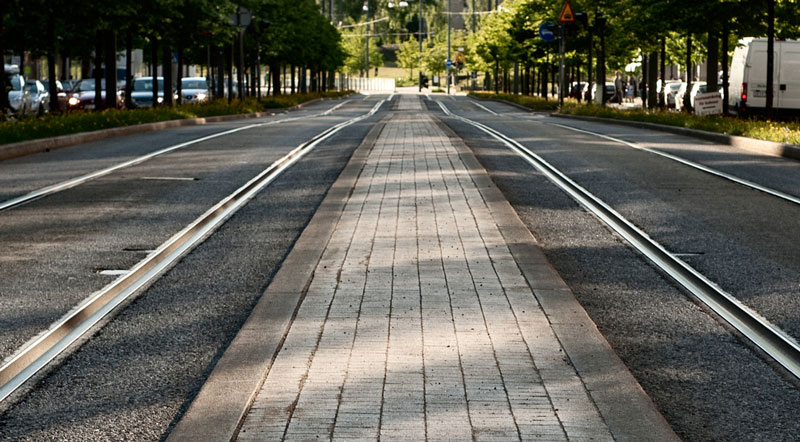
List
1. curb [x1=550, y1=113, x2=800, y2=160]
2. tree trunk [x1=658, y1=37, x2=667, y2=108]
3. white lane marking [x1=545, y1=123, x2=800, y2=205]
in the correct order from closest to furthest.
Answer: white lane marking [x1=545, y1=123, x2=800, y2=205]
curb [x1=550, y1=113, x2=800, y2=160]
tree trunk [x1=658, y1=37, x2=667, y2=108]

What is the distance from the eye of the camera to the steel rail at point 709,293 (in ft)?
19.9

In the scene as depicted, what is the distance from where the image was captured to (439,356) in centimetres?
545

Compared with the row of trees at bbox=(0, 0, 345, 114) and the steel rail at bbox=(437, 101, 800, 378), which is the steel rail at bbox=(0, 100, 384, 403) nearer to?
the steel rail at bbox=(437, 101, 800, 378)

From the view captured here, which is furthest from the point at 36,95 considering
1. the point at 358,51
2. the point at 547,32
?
the point at 358,51

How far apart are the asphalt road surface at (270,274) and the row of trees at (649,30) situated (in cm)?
1483

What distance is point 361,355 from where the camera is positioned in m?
5.47

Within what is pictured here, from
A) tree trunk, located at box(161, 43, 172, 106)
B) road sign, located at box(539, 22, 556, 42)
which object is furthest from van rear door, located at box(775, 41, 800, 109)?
tree trunk, located at box(161, 43, 172, 106)

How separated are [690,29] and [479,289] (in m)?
28.2

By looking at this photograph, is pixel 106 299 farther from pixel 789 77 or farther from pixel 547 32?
pixel 547 32

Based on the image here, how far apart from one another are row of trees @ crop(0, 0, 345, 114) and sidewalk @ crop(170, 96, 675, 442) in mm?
22717

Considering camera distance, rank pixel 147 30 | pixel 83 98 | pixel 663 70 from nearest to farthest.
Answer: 1. pixel 147 30
2. pixel 83 98
3. pixel 663 70

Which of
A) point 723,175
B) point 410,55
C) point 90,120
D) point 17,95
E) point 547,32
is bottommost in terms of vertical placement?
point 723,175

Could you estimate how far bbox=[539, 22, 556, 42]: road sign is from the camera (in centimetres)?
5375

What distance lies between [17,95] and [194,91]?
65.2 ft
